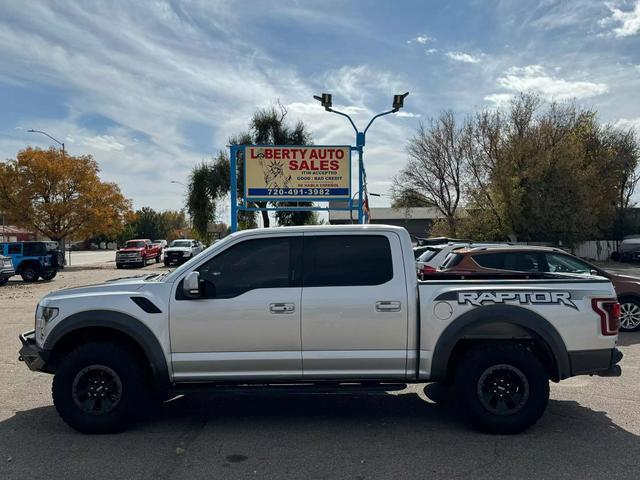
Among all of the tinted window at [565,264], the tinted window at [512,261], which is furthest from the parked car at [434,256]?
the tinted window at [565,264]

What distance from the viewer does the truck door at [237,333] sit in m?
4.58

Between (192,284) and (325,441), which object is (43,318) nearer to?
(192,284)

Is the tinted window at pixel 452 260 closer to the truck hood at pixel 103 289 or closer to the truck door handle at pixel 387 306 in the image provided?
the truck door handle at pixel 387 306

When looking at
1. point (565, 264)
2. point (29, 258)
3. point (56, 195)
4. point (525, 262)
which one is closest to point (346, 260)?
point (525, 262)

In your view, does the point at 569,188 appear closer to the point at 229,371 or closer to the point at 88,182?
the point at 229,371

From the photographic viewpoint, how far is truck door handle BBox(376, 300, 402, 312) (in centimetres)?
457

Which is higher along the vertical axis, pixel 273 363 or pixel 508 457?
pixel 273 363

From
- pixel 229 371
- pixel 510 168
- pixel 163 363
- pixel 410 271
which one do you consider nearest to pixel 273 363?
pixel 229 371

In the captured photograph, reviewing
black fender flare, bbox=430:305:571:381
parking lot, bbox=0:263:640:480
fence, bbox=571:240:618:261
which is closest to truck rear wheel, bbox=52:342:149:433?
parking lot, bbox=0:263:640:480

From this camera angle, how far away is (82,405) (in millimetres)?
4695

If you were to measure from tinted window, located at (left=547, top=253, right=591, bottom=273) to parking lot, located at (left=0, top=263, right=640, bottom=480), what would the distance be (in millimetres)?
3253

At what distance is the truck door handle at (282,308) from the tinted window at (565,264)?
20.6 feet

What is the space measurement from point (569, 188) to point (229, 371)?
89.8 feet

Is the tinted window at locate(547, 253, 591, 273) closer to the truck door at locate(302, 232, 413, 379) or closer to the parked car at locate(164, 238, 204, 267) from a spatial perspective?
the truck door at locate(302, 232, 413, 379)
